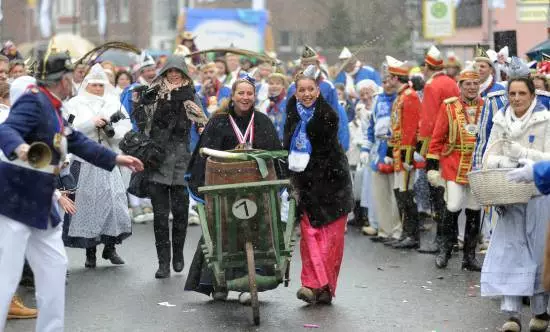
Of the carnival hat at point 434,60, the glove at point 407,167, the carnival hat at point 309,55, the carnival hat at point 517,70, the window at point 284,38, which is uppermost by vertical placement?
the window at point 284,38

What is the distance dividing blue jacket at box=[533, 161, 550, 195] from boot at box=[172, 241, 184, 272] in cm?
465

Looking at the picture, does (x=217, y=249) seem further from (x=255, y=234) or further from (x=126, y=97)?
(x=126, y=97)

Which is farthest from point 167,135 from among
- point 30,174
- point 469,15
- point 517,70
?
point 469,15

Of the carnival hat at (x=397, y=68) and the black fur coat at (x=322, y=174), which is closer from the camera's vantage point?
the black fur coat at (x=322, y=174)

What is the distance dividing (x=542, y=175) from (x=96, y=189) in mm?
5746

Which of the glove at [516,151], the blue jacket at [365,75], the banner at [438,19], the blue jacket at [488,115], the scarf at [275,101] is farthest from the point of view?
the banner at [438,19]

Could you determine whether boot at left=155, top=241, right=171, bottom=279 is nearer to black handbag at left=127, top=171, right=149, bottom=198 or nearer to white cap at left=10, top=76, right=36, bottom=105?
black handbag at left=127, top=171, right=149, bottom=198

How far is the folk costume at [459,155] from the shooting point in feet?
39.4

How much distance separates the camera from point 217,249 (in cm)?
927

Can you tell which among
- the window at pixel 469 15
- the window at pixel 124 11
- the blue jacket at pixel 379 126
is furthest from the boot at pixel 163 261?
the window at pixel 124 11

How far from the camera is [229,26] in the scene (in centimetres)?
A: 4178

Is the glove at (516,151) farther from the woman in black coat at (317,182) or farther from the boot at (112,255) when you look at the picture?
the boot at (112,255)

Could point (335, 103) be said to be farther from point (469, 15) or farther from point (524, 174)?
point (469, 15)

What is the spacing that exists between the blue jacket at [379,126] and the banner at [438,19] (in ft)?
39.5
